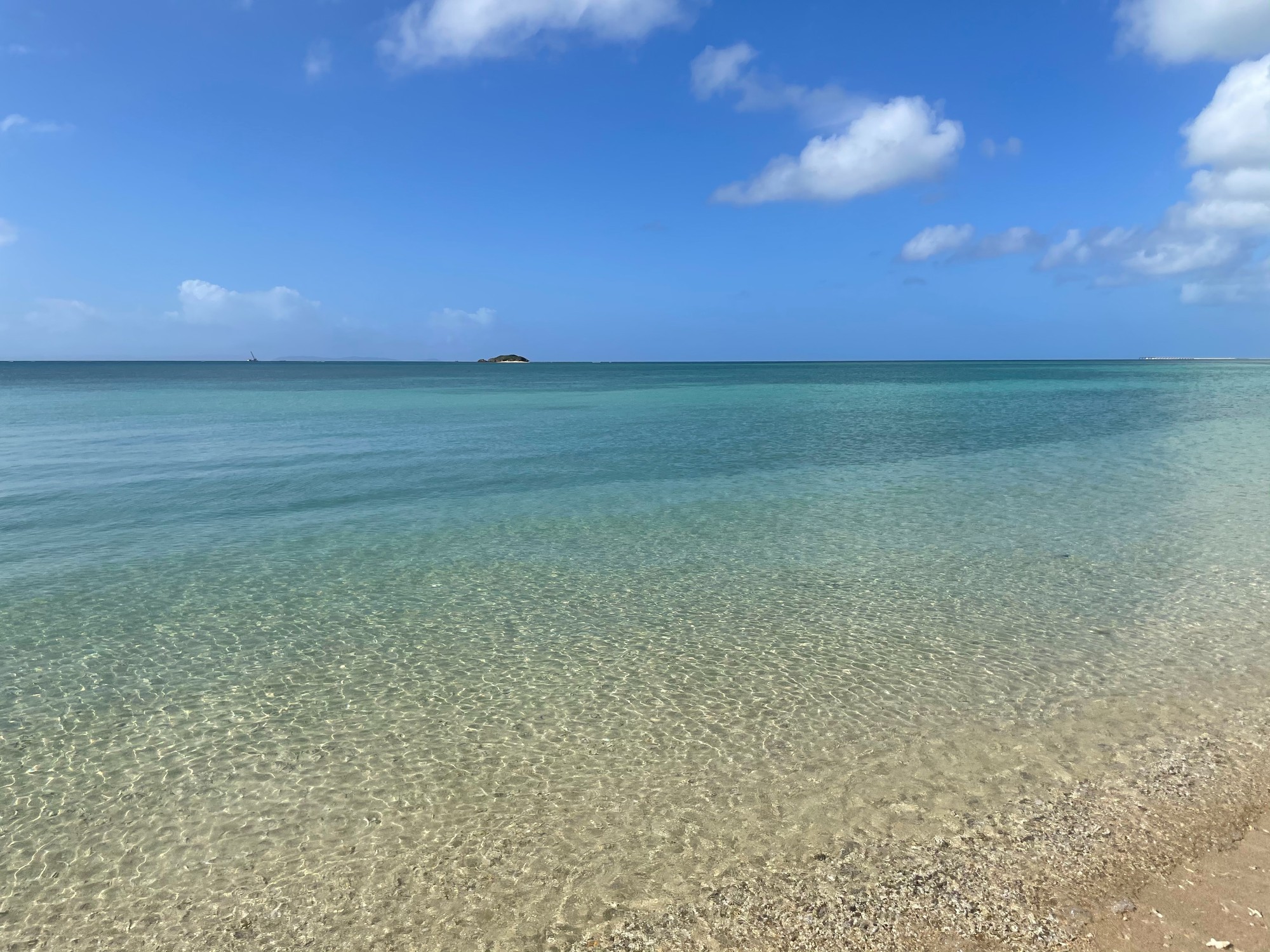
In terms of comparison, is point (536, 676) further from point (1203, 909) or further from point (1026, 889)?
point (1203, 909)

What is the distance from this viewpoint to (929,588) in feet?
35.8

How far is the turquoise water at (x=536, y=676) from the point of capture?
5105mm

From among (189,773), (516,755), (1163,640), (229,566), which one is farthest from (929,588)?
(229,566)

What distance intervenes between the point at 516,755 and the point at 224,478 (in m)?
17.4

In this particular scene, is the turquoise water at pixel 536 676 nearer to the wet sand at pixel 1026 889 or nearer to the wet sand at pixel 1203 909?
the wet sand at pixel 1026 889

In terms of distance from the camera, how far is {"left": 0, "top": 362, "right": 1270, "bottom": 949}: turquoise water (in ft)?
16.8

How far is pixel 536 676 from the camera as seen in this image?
26.7ft

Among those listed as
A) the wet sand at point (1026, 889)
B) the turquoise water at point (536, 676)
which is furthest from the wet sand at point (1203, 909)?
the turquoise water at point (536, 676)

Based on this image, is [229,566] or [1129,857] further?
[229,566]

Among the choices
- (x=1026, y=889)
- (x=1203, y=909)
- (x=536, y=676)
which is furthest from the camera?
(x=536, y=676)

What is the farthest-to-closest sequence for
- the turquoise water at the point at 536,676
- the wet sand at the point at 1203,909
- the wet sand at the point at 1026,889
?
1. the turquoise water at the point at 536,676
2. the wet sand at the point at 1026,889
3. the wet sand at the point at 1203,909

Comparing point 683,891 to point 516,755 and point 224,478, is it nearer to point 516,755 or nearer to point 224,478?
point 516,755

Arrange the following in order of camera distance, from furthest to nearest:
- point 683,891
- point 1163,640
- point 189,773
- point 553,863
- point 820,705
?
point 1163,640, point 820,705, point 189,773, point 553,863, point 683,891

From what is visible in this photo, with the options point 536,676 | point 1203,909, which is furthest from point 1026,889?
point 536,676
